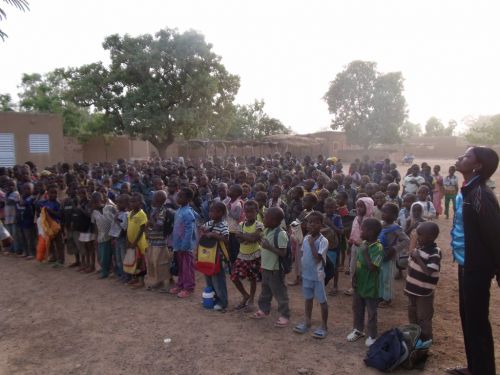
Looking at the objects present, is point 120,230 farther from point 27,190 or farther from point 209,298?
point 27,190

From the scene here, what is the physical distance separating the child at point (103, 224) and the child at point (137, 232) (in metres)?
0.54

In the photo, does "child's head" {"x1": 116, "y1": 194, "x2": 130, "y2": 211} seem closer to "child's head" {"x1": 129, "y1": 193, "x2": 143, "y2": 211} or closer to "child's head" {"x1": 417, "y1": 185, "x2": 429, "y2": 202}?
"child's head" {"x1": 129, "y1": 193, "x2": 143, "y2": 211}

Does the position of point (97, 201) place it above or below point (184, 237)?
above

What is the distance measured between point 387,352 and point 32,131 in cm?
1816

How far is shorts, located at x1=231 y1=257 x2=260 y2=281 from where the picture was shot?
15.4 ft

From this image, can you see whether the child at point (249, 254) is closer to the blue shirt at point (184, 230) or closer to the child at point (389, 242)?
the blue shirt at point (184, 230)

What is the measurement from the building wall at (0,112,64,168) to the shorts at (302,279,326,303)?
54.4ft

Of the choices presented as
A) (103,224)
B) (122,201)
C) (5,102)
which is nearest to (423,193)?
(122,201)

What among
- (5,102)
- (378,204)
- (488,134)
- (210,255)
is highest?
(5,102)

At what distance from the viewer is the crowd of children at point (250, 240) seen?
3.94 m

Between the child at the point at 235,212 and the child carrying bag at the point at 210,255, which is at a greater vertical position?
the child at the point at 235,212

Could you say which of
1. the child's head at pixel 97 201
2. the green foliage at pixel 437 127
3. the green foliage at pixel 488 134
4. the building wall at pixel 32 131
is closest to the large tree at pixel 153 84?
the building wall at pixel 32 131

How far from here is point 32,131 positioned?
17.7 meters

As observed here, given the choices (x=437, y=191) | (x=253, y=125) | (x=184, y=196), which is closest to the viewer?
(x=184, y=196)
